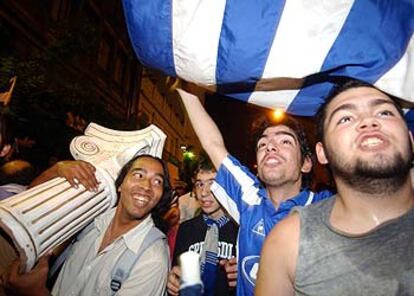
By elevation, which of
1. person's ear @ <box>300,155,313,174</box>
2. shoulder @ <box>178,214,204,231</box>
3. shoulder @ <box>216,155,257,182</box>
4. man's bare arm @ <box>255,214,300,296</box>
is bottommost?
shoulder @ <box>178,214,204,231</box>

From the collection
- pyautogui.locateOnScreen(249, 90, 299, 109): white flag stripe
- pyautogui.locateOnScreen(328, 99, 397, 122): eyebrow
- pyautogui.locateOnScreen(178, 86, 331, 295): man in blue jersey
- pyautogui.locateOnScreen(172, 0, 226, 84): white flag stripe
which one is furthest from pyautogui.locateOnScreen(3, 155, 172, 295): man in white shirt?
pyautogui.locateOnScreen(328, 99, 397, 122): eyebrow

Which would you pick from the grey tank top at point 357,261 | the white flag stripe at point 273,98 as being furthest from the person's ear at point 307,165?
the grey tank top at point 357,261

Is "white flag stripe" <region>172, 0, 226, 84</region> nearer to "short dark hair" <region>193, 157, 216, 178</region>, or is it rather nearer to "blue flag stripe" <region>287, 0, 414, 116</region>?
"blue flag stripe" <region>287, 0, 414, 116</region>

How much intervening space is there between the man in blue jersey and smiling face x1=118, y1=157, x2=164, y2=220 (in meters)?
0.58

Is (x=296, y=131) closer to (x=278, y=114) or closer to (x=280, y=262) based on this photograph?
(x=278, y=114)

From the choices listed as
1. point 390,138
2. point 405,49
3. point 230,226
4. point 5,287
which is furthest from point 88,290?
point 405,49

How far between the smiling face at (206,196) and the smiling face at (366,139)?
1.63m

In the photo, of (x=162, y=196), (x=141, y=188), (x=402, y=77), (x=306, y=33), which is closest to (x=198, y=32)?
(x=306, y=33)

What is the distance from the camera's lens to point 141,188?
2.88 meters

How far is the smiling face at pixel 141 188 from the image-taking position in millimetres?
2818

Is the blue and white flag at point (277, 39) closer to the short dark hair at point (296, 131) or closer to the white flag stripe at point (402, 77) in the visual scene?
the white flag stripe at point (402, 77)

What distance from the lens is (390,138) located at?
1.58m

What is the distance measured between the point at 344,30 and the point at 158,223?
7.55 ft

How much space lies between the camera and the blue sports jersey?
2152mm
